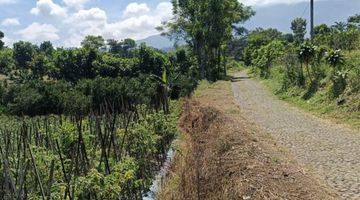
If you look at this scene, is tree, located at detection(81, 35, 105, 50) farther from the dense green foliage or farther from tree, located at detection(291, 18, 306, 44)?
tree, located at detection(291, 18, 306, 44)

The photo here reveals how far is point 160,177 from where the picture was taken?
9000 mm

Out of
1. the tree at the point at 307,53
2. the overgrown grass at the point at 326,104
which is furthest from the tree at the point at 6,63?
the tree at the point at 307,53

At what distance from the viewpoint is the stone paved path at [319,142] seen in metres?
8.18

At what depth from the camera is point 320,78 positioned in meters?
20.9

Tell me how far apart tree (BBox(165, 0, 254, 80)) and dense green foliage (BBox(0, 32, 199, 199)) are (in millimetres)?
1874

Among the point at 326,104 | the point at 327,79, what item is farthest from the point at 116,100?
the point at 326,104

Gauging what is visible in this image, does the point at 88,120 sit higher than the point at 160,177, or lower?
higher

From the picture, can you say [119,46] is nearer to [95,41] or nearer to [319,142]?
[95,41]

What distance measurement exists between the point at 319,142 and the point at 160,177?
4742mm

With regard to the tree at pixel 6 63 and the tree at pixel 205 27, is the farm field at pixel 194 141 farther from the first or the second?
the tree at pixel 6 63

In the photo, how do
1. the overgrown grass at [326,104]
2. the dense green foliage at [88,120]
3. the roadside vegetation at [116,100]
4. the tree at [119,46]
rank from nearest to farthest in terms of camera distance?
the dense green foliage at [88,120] → the roadside vegetation at [116,100] → the overgrown grass at [326,104] → the tree at [119,46]

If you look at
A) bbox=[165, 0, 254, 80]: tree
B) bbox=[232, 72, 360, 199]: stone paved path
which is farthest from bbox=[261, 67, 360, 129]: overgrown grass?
bbox=[165, 0, 254, 80]: tree

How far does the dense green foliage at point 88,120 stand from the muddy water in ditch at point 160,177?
0.48 feet

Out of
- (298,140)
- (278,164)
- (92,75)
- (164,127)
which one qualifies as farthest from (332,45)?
(92,75)
